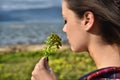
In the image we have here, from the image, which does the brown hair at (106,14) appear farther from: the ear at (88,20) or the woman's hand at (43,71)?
the woman's hand at (43,71)

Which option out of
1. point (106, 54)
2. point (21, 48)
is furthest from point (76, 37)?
point (21, 48)

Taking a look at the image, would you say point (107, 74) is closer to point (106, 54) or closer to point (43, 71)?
point (106, 54)

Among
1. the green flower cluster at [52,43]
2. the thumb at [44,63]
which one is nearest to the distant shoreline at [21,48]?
the green flower cluster at [52,43]

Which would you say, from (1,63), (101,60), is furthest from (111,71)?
(1,63)

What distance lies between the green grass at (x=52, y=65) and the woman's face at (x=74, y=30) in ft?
24.0

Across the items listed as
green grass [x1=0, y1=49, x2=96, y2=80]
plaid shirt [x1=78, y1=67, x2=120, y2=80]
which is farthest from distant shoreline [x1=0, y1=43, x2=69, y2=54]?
plaid shirt [x1=78, y1=67, x2=120, y2=80]

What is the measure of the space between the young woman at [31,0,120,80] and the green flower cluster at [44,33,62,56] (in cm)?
18

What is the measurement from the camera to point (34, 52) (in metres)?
12.1

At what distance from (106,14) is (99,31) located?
2.8 inches

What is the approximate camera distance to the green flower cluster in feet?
7.67

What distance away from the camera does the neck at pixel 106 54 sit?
2.13 m

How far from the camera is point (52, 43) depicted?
235 centimetres

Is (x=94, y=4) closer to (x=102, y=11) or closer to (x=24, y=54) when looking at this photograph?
(x=102, y=11)

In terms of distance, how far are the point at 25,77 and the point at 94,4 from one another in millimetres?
7909
